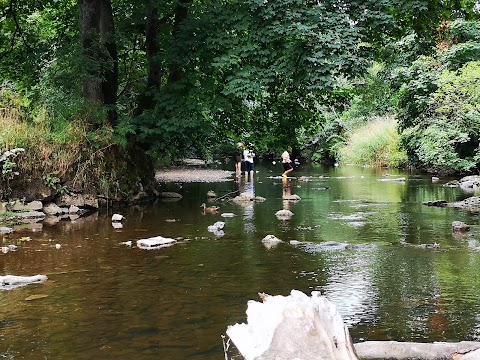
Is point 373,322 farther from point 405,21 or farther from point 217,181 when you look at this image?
point 217,181

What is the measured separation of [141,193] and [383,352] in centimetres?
1298

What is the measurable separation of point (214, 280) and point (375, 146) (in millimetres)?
29626

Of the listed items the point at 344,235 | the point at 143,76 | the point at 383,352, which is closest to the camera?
the point at 383,352

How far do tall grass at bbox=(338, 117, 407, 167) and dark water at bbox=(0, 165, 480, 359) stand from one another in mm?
19890

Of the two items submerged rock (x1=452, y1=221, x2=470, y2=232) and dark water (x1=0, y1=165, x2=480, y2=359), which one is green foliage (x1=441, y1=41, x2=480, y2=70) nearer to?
dark water (x1=0, y1=165, x2=480, y2=359)

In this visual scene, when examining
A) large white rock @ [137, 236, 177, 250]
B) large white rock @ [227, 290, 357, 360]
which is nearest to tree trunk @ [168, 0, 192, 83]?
large white rock @ [137, 236, 177, 250]

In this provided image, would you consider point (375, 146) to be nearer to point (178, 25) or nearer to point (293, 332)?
point (178, 25)

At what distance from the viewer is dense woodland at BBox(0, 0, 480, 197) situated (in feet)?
43.3

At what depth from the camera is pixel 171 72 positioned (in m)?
16.3

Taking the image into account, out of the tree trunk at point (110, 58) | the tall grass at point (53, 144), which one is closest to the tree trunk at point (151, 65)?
the tree trunk at point (110, 58)

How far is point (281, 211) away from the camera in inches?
529

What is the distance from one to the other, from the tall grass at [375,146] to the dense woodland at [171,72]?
53.1ft

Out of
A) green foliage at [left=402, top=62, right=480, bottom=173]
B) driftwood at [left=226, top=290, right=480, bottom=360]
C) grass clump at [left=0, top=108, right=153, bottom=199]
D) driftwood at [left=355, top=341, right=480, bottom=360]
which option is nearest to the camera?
driftwood at [left=226, top=290, right=480, bottom=360]

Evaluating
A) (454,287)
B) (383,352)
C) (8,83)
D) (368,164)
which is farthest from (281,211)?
(368,164)
